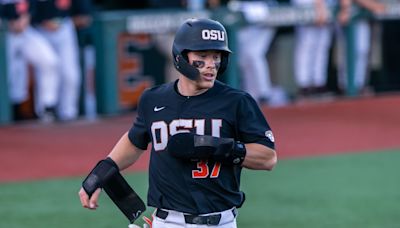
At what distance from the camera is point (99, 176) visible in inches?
181

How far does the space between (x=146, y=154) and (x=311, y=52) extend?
453 cm

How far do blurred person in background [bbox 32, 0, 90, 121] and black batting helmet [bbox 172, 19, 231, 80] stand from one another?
7875 mm

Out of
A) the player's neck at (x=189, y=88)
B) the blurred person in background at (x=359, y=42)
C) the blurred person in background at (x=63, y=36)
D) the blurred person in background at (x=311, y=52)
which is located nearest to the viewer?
the player's neck at (x=189, y=88)

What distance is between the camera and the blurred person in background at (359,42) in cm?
1455

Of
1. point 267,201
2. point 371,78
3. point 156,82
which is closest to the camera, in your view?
point 267,201

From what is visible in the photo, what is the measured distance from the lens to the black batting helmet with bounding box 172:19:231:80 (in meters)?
4.40

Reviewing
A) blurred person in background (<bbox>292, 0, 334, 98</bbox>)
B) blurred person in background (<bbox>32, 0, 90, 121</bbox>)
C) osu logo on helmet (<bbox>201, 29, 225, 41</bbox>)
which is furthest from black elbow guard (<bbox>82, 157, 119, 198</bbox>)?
blurred person in background (<bbox>292, 0, 334, 98</bbox>)

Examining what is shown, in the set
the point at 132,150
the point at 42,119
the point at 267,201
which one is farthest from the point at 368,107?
the point at 132,150

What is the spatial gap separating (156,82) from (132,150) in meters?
9.04

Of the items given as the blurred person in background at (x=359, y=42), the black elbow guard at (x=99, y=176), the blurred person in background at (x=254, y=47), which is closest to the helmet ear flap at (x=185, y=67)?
the black elbow guard at (x=99, y=176)

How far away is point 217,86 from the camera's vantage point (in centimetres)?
454

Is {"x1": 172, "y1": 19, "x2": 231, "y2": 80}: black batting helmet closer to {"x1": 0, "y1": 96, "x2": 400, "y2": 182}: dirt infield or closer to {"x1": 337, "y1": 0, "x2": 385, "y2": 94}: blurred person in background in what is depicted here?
{"x1": 0, "y1": 96, "x2": 400, "y2": 182}: dirt infield

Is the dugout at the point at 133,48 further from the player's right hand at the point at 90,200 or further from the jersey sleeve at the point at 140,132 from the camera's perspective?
the player's right hand at the point at 90,200

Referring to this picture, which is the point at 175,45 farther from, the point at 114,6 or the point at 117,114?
the point at 114,6
